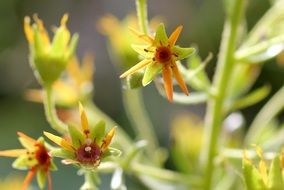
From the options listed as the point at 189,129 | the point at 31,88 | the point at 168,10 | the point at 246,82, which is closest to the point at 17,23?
the point at 31,88

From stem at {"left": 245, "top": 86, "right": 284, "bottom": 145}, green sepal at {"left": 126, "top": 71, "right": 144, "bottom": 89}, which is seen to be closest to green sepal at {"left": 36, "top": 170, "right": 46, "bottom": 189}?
green sepal at {"left": 126, "top": 71, "right": 144, "bottom": 89}

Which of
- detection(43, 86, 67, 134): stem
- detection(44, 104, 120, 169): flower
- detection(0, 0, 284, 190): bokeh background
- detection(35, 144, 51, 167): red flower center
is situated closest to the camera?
detection(44, 104, 120, 169): flower

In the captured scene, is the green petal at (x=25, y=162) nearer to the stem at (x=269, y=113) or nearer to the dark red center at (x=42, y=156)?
the dark red center at (x=42, y=156)

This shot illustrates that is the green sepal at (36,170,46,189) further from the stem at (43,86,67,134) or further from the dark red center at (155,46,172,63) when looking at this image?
the dark red center at (155,46,172,63)

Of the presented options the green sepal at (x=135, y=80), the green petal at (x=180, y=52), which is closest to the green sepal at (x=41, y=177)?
the green sepal at (x=135, y=80)

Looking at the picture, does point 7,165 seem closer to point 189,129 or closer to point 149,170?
point 189,129

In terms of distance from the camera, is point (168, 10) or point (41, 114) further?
point (168, 10)

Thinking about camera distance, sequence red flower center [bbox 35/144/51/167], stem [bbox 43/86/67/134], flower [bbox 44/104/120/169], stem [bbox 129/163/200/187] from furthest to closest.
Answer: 1. stem [bbox 129/163/200/187]
2. stem [bbox 43/86/67/134]
3. red flower center [bbox 35/144/51/167]
4. flower [bbox 44/104/120/169]
